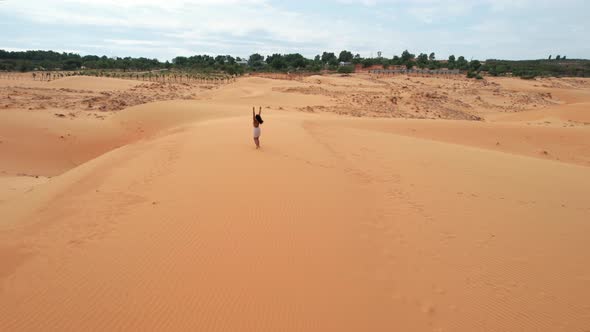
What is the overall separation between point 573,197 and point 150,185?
8.82m

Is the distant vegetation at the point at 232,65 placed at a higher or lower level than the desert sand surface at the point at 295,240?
higher

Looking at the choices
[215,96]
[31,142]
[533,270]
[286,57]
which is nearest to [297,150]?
[533,270]

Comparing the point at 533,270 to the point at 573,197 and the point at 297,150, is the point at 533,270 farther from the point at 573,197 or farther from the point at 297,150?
the point at 297,150

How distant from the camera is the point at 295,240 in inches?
206

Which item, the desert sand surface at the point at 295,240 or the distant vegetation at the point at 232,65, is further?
the distant vegetation at the point at 232,65

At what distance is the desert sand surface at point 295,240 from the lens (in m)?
3.88

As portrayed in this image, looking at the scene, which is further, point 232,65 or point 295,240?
point 232,65

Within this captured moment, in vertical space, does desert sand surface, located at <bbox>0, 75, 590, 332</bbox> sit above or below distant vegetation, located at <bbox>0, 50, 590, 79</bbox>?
below

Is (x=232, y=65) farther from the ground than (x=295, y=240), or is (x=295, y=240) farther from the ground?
(x=232, y=65)

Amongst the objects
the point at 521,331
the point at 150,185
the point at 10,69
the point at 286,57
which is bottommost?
the point at 521,331

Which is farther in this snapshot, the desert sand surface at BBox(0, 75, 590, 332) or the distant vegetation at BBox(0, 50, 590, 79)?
the distant vegetation at BBox(0, 50, 590, 79)

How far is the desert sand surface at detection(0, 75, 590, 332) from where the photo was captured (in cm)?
388

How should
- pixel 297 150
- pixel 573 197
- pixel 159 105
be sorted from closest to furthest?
pixel 573 197, pixel 297 150, pixel 159 105

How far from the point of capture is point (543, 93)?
4784 cm
